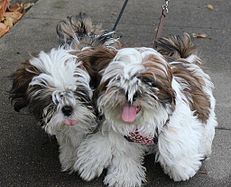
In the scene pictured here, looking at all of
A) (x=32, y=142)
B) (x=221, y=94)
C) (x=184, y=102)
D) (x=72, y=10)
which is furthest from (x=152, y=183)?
(x=72, y=10)

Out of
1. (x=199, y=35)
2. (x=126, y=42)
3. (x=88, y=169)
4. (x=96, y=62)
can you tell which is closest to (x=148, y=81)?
(x=96, y=62)

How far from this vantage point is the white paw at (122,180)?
162 inches

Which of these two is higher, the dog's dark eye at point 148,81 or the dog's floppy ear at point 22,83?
the dog's dark eye at point 148,81

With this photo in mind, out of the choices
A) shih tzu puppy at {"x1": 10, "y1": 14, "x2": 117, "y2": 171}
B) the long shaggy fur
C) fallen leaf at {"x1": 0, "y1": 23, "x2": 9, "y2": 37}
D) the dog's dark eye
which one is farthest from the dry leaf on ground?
the dog's dark eye

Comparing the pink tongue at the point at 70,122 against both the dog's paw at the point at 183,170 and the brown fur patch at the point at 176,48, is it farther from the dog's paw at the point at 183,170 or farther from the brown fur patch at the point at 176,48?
the brown fur patch at the point at 176,48

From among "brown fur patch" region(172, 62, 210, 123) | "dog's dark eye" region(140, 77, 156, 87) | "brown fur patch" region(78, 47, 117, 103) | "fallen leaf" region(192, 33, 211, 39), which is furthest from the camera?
"fallen leaf" region(192, 33, 211, 39)

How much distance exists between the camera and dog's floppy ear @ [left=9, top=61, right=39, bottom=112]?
12.1ft

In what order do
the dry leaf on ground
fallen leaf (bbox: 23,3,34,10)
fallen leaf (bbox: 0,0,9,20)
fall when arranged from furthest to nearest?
1. fallen leaf (bbox: 23,3,34,10)
2. fallen leaf (bbox: 0,0,9,20)
3. the dry leaf on ground

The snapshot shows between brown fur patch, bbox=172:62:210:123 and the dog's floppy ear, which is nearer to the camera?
the dog's floppy ear

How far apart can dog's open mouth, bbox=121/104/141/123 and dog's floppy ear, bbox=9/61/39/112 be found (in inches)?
26.2

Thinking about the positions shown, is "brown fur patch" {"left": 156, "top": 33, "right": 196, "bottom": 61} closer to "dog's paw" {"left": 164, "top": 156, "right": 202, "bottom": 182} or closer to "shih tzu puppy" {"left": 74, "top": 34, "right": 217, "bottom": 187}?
Result: "shih tzu puppy" {"left": 74, "top": 34, "right": 217, "bottom": 187}

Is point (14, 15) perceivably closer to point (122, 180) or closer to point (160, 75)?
point (122, 180)

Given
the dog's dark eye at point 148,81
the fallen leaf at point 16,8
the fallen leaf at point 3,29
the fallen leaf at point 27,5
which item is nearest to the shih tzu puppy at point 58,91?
→ the dog's dark eye at point 148,81

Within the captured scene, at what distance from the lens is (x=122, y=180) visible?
411 centimetres
